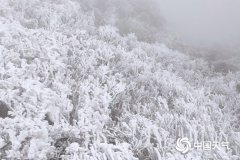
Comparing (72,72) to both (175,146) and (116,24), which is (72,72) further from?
(116,24)

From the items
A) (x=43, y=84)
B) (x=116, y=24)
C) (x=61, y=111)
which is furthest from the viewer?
(x=116, y=24)

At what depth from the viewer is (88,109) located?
3.71 meters

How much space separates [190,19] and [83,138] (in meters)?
24.3

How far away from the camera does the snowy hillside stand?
10.3 feet

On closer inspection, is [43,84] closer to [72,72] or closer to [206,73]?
Result: [72,72]

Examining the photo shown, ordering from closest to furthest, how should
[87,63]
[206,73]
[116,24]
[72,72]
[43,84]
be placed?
[43,84] < [72,72] < [87,63] < [206,73] < [116,24]

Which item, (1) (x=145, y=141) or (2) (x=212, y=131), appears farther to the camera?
(2) (x=212, y=131)

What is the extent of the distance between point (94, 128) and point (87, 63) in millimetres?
2052

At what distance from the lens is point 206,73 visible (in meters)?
10.3

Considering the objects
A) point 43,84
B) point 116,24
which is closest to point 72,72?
point 43,84

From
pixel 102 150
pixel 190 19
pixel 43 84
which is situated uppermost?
pixel 190 19

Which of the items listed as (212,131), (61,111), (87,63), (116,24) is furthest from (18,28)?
(116,24)

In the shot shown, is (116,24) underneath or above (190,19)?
underneath

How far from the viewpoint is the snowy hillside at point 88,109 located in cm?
314
